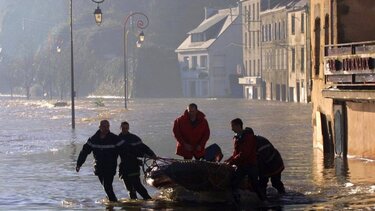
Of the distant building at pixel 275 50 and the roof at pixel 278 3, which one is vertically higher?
the roof at pixel 278 3

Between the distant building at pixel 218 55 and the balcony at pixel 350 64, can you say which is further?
the distant building at pixel 218 55

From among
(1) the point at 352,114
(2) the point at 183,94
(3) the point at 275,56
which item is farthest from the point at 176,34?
(1) the point at 352,114

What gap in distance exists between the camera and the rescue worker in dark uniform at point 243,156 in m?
18.3

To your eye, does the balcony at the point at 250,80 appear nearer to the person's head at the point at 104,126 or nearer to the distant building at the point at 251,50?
the distant building at the point at 251,50

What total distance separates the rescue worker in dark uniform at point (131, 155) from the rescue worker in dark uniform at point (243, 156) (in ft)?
5.08

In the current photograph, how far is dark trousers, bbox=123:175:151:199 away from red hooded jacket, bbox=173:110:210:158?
1144mm

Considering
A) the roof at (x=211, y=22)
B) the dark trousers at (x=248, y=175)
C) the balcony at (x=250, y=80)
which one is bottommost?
the dark trousers at (x=248, y=175)

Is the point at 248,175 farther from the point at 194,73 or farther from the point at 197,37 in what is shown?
the point at 194,73

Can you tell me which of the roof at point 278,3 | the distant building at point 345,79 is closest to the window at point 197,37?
the roof at point 278,3

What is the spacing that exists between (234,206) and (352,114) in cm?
1134

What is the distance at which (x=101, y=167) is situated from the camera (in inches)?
762

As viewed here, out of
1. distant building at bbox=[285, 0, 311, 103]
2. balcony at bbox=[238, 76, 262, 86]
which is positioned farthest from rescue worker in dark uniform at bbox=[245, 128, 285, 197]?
balcony at bbox=[238, 76, 262, 86]

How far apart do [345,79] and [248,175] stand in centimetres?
1090

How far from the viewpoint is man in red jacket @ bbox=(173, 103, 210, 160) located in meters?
20.4
